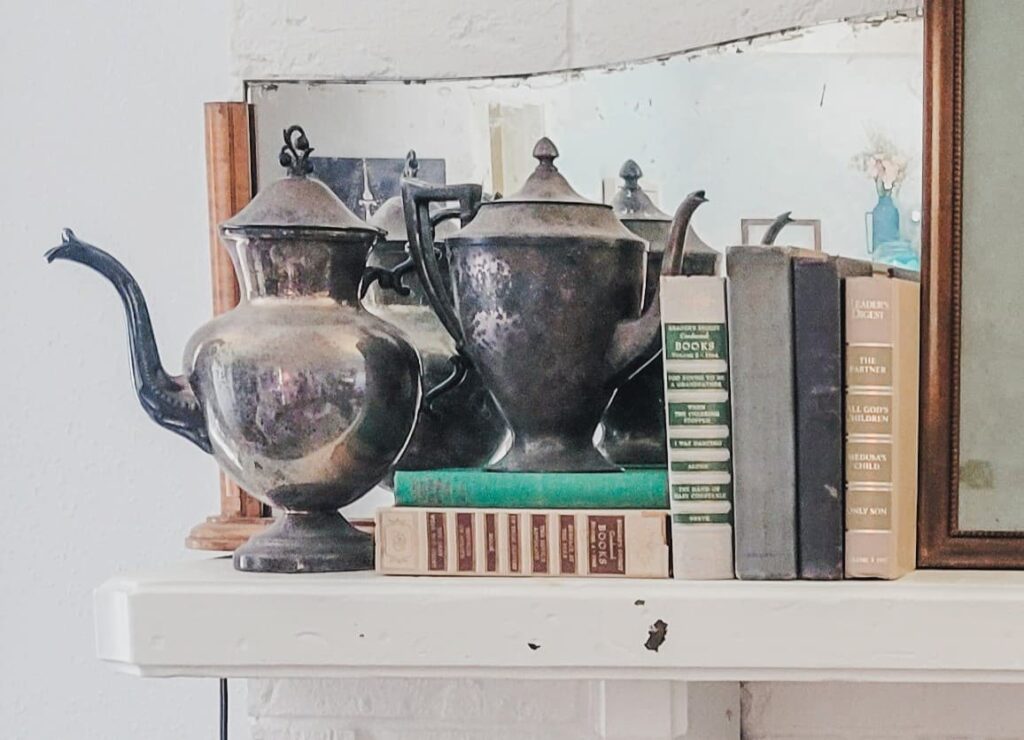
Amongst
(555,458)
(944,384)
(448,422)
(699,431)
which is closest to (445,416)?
(448,422)

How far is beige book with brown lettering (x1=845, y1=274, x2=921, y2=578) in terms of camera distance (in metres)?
0.76

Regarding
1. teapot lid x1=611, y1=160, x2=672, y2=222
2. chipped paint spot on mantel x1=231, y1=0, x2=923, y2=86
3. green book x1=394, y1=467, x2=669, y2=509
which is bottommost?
green book x1=394, y1=467, x2=669, y2=509

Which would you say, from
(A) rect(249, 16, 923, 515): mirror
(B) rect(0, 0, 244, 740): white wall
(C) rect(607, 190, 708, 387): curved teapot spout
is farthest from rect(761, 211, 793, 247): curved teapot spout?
(B) rect(0, 0, 244, 740): white wall

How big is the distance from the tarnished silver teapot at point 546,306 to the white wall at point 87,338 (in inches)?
13.9

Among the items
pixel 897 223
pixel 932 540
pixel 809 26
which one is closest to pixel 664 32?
pixel 809 26

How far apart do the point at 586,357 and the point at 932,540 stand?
0.24m

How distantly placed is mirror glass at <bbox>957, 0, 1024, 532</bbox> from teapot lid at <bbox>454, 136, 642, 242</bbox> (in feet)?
0.70

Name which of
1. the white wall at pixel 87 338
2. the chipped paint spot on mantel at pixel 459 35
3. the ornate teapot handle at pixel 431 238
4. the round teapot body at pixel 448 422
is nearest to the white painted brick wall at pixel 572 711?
the white wall at pixel 87 338

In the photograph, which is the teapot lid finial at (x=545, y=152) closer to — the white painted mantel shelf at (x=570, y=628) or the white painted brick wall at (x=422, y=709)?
the white painted mantel shelf at (x=570, y=628)

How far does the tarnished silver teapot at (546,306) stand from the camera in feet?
2.69

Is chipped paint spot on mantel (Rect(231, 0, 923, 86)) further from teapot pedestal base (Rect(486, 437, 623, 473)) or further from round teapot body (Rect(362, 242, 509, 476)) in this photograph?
teapot pedestal base (Rect(486, 437, 623, 473))

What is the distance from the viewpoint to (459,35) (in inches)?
40.2

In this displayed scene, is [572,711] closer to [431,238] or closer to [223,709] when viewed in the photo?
[223,709]

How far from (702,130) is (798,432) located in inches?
11.8
